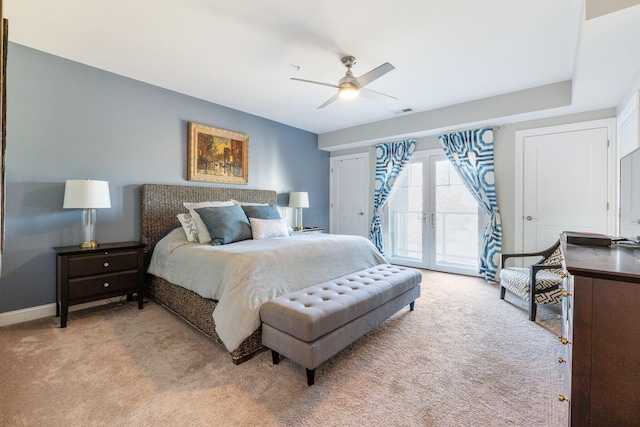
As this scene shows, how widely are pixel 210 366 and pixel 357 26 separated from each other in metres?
2.86

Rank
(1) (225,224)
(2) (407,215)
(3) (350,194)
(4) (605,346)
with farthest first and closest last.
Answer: (3) (350,194) → (2) (407,215) → (1) (225,224) → (4) (605,346)

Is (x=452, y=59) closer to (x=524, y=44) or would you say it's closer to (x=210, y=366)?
(x=524, y=44)

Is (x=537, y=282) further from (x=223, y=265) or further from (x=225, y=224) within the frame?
(x=225, y=224)

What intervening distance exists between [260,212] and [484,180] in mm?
3262

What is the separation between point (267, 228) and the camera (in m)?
3.40

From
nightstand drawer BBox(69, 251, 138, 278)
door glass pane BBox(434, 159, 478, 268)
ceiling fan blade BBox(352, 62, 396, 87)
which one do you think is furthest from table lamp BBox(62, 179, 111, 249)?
door glass pane BBox(434, 159, 478, 268)

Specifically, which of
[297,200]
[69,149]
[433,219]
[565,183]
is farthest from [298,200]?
[565,183]

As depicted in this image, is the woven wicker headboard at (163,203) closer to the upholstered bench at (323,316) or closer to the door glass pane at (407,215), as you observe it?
the upholstered bench at (323,316)

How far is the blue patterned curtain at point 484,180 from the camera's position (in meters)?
4.08

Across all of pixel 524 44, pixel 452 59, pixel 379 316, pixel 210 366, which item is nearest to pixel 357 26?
pixel 452 59

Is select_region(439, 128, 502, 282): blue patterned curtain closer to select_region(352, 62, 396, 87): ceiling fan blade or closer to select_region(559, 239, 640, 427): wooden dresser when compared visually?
select_region(352, 62, 396, 87): ceiling fan blade

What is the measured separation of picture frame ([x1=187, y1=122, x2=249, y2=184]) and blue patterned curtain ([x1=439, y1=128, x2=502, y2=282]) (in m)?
3.35

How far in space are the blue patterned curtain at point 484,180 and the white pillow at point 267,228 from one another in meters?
2.90

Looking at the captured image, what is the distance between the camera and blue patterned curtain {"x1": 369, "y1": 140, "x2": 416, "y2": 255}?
496 centimetres
